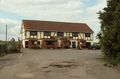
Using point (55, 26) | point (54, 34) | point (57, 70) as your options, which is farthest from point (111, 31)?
point (55, 26)

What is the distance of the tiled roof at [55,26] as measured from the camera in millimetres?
80275

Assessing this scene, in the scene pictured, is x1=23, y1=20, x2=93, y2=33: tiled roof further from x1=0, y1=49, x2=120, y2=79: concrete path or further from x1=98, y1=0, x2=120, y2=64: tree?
x1=0, y1=49, x2=120, y2=79: concrete path

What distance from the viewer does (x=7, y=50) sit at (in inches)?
2030

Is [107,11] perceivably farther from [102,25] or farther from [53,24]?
[53,24]

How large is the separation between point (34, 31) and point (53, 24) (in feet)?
27.9

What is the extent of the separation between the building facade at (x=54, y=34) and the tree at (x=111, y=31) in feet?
152

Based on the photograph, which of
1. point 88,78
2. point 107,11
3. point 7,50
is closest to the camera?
point 88,78

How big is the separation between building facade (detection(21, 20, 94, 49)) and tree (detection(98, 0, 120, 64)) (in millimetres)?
46411

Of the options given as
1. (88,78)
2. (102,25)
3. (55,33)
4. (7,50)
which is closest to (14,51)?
(7,50)

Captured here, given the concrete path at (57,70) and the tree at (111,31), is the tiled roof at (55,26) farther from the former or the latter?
the concrete path at (57,70)

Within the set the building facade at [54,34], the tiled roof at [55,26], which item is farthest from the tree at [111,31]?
the tiled roof at [55,26]

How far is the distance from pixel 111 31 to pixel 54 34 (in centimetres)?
5459

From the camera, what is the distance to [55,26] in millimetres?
83938

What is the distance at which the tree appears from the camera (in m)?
26.3
